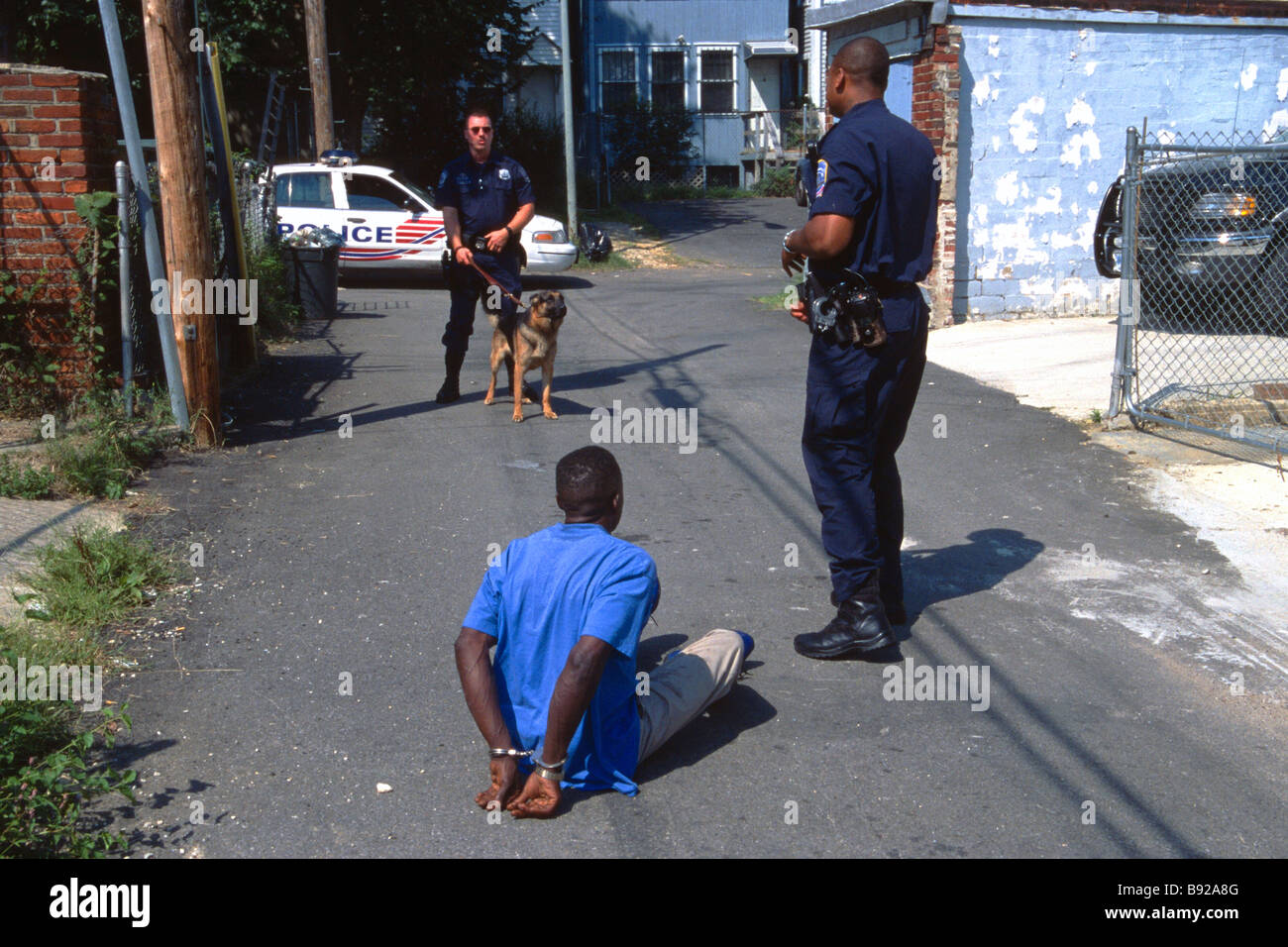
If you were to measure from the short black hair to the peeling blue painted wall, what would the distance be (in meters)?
9.84

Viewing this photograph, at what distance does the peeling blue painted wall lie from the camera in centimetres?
1247

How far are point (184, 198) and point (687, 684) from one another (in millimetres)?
5246

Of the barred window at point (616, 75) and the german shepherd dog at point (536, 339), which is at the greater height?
the barred window at point (616, 75)

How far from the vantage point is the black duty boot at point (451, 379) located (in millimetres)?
9359

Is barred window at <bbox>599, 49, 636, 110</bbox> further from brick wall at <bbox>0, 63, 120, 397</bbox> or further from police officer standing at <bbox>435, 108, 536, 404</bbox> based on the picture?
brick wall at <bbox>0, 63, 120, 397</bbox>

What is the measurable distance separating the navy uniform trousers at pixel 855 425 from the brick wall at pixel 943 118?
25.1ft

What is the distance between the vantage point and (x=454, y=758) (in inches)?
156

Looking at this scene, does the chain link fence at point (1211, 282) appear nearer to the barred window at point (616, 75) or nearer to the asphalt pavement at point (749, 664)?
the asphalt pavement at point (749, 664)

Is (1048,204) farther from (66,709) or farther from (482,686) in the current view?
(66,709)

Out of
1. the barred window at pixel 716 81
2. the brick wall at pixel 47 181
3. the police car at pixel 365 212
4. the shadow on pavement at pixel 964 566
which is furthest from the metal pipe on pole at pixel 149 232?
the barred window at pixel 716 81

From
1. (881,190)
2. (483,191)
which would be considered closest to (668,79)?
(483,191)

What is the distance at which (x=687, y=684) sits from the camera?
4055mm

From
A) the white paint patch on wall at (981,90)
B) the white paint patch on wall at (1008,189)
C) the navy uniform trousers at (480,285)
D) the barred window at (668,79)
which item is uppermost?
the barred window at (668,79)

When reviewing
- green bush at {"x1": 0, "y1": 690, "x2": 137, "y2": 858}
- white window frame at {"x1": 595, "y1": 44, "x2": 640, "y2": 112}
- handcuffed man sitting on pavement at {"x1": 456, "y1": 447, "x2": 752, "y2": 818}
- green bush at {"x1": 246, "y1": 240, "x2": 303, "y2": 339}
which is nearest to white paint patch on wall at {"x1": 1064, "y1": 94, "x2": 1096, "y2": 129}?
green bush at {"x1": 246, "y1": 240, "x2": 303, "y2": 339}
